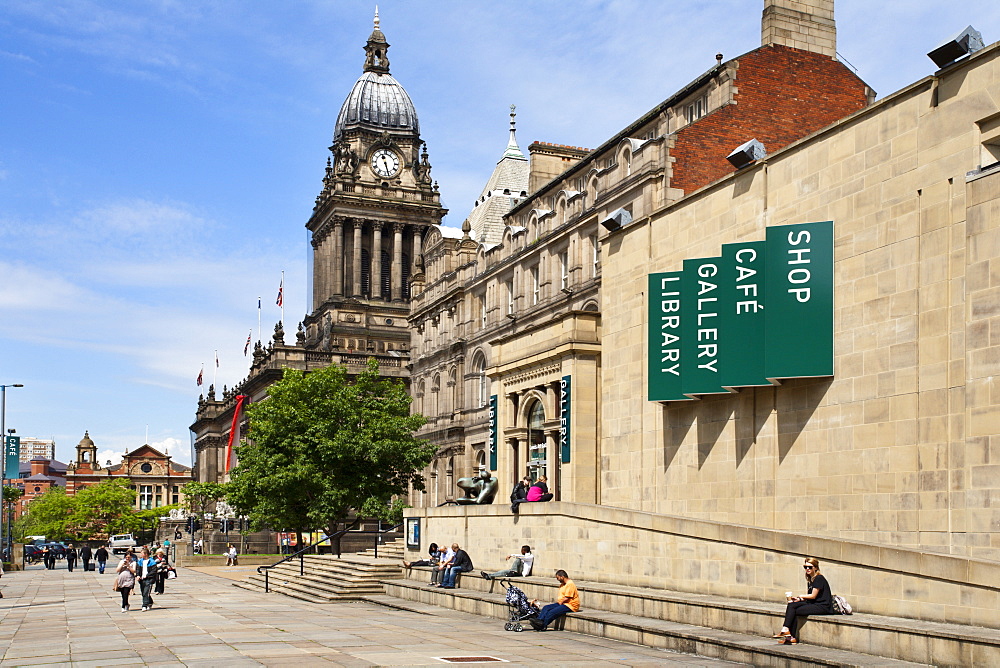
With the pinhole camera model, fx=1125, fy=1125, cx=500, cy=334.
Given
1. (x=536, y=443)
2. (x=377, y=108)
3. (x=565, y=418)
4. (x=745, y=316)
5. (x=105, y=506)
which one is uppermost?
(x=377, y=108)

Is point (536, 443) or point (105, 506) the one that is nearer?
point (536, 443)

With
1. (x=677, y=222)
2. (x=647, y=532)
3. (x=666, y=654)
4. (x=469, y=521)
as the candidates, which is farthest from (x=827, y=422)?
(x=469, y=521)

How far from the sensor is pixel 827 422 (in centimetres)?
2184

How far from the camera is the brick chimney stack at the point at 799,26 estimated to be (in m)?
40.0

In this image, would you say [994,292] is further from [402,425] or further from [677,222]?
[402,425]

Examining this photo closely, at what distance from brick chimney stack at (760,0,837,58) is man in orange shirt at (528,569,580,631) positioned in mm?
24443

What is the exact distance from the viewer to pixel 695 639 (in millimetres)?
17875

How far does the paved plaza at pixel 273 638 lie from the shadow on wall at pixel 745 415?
5.94 m

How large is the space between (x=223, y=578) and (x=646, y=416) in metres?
29.3

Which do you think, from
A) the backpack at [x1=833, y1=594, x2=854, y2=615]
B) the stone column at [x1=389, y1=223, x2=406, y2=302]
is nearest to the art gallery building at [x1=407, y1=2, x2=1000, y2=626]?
the backpack at [x1=833, y1=594, x2=854, y2=615]

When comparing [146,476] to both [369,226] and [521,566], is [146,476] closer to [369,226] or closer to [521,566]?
[369,226]

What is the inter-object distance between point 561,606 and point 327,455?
34524 millimetres

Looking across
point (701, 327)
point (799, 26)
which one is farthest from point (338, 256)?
point (701, 327)

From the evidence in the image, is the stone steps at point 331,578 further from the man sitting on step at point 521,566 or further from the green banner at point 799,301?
the green banner at point 799,301
